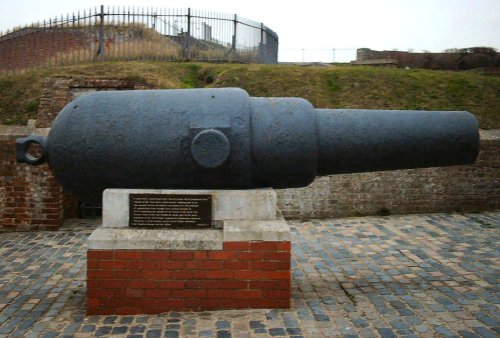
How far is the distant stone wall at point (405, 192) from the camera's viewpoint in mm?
8055

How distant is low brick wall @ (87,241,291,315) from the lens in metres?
4.05

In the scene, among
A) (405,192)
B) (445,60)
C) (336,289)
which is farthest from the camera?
(445,60)

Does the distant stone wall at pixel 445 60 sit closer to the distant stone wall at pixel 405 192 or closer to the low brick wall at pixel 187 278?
the distant stone wall at pixel 405 192

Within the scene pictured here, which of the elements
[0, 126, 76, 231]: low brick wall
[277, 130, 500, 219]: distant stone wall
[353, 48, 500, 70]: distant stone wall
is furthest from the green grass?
[353, 48, 500, 70]: distant stone wall

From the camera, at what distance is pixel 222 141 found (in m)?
3.87

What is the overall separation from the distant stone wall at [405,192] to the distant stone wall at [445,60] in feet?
24.6

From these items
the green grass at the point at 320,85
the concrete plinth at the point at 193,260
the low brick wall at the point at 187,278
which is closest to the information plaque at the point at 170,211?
the concrete plinth at the point at 193,260

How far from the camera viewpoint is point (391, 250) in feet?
20.4

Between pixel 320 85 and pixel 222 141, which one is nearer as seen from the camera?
pixel 222 141

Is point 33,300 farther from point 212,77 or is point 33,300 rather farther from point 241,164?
point 212,77

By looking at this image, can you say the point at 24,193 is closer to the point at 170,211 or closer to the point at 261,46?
the point at 170,211

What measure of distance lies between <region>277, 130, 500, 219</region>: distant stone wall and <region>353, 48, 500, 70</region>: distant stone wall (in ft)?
24.6

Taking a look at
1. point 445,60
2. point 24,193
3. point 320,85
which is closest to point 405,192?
point 320,85

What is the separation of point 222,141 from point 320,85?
6487 mm
